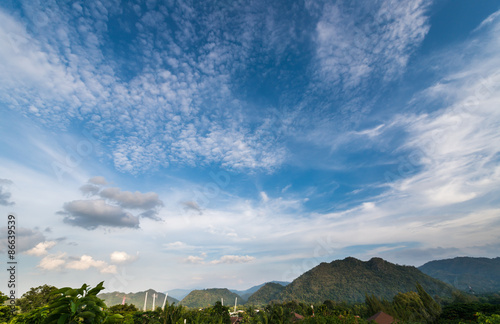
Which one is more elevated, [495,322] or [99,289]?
[99,289]

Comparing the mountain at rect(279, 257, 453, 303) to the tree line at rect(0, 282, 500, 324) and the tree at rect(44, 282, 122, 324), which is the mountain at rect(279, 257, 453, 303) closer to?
the tree line at rect(0, 282, 500, 324)

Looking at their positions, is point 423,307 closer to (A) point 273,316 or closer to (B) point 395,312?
(B) point 395,312

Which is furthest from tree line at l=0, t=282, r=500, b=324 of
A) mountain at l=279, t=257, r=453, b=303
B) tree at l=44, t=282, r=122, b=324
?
mountain at l=279, t=257, r=453, b=303

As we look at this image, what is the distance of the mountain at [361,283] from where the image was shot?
150375 mm

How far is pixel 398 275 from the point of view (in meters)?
166

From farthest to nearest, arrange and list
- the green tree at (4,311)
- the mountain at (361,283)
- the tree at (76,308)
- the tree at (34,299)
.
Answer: the mountain at (361,283)
the tree at (34,299)
the green tree at (4,311)
the tree at (76,308)

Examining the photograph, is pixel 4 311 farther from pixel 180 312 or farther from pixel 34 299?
pixel 34 299

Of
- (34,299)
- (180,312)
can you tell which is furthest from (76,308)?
(34,299)

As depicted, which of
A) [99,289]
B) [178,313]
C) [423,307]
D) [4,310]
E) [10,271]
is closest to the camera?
[99,289]

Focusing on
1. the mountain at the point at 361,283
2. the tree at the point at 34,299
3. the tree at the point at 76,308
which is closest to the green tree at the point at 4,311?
the tree at the point at 76,308

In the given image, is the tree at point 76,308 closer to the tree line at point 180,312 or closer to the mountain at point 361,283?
the tree line at point 180,312

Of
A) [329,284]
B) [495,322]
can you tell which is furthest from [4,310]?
[329,284]

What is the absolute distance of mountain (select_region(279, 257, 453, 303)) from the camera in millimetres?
150375

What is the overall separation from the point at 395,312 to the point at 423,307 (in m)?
6.86
